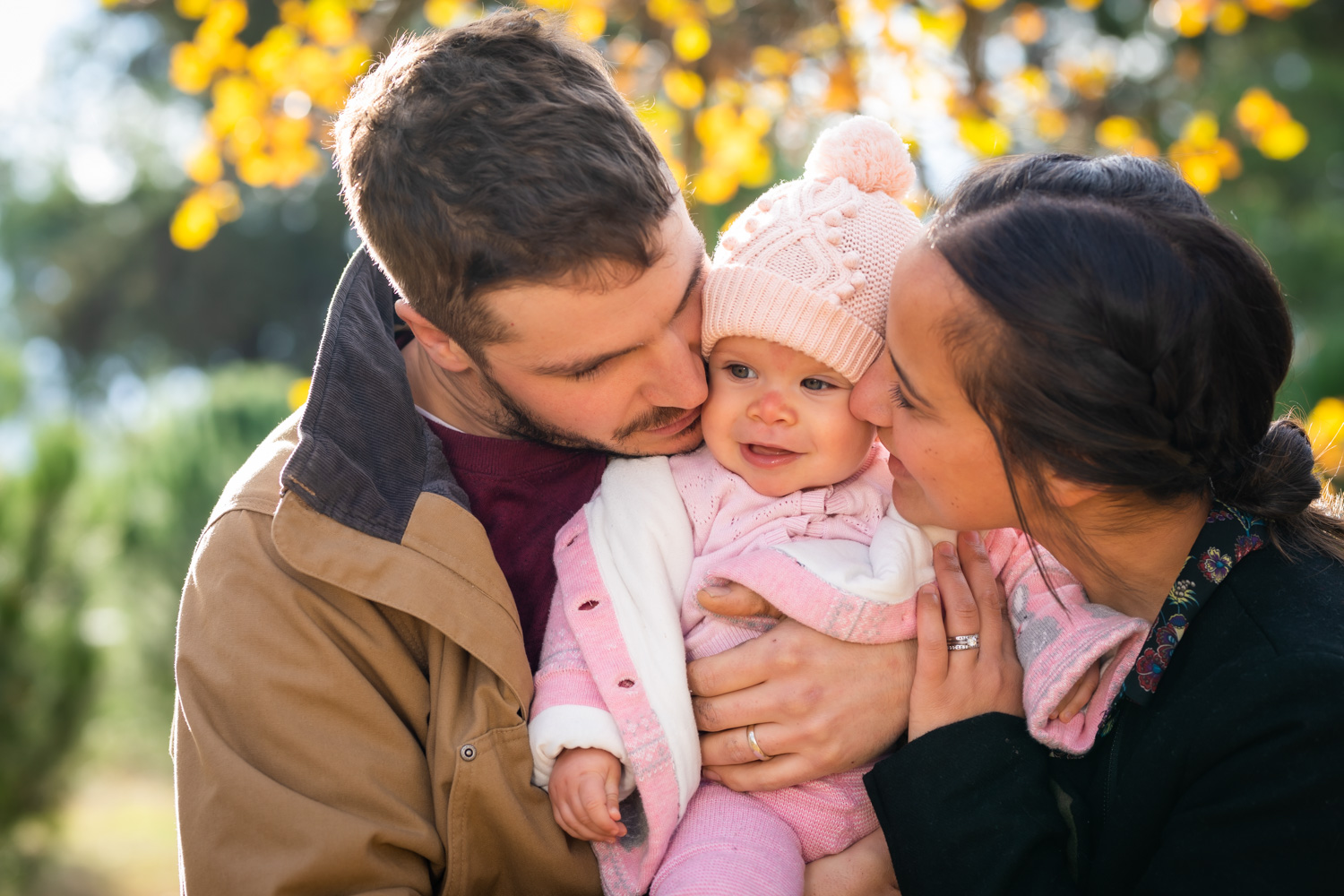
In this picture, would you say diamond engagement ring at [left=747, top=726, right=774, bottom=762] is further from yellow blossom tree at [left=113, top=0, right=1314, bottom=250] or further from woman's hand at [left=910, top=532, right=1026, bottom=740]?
yellow blossom tree at [left=113, top=0, right=1314, bottom=250]

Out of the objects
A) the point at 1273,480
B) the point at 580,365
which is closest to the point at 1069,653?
the point at 1273,480

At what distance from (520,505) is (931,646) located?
904 millimetres

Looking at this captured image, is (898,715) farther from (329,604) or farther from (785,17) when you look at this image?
(785,17)

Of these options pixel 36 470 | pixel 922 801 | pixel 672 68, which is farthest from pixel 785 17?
pixel 36 470

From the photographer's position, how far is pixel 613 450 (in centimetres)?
216

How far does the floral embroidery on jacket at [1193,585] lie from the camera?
1595 mm

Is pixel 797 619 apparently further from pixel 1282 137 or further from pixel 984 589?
pixel 1282 137

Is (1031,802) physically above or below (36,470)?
above

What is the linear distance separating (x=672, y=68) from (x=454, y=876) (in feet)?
11.1

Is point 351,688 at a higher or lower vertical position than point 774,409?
lower

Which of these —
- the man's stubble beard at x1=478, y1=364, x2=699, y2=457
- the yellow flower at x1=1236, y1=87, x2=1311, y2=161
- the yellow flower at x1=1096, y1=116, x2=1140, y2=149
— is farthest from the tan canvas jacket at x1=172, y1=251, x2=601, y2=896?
the yellow flower at x1=1236, y1=87, x2=1311, y2=161

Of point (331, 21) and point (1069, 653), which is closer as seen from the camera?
point (1069, 653)

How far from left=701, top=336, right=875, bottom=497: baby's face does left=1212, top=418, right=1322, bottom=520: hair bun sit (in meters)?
0.68

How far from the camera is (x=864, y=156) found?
2.09m
